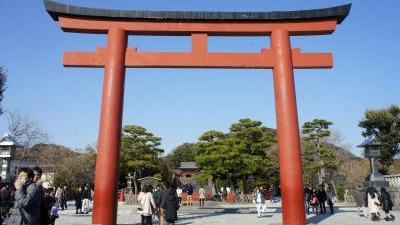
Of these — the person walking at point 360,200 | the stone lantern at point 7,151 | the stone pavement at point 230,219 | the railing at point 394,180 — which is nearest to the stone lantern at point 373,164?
the railing at point 394,180

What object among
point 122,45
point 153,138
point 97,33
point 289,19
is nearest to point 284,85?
point 289,19

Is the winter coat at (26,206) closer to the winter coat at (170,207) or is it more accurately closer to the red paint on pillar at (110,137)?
the red paint on pillar at (110,137)

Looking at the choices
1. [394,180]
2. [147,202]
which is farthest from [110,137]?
[394,180]

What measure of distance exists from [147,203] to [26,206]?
704cm

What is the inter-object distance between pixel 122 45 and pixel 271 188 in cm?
3718

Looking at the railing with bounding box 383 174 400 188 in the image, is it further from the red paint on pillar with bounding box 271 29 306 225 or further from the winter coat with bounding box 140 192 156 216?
the winter coat with bounding box 140 192 156 216

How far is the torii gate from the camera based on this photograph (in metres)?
11.3

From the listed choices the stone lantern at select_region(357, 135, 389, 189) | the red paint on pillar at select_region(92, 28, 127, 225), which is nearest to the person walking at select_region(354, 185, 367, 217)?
the stone lantern at select_region(357, 135, 389, 189)

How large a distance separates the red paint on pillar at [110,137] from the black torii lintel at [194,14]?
88 cm

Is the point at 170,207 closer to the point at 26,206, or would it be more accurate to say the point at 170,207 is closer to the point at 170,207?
the point at 170,207

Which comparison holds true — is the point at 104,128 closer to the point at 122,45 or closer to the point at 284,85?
the point at 122,45

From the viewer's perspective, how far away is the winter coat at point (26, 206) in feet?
17.0

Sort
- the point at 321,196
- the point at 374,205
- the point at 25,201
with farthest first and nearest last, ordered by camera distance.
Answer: the point at 321,196
the point at 374,205
the point at 25,201

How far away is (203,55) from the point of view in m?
12.3
